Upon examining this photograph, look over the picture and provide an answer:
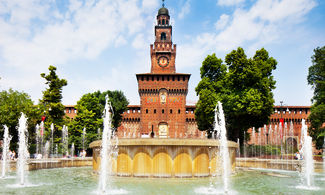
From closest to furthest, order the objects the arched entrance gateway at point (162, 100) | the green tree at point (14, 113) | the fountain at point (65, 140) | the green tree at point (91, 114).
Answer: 1. the fountain at point (65, 140)
2. the green tree at point (14, 113)
3. the green tree at point (91, 114)
4. the arched entrance gateway at point (162, 100)

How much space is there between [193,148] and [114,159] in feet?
9.80

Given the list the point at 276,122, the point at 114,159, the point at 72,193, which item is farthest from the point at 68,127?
the point at 276,122

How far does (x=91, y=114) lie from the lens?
35.5m

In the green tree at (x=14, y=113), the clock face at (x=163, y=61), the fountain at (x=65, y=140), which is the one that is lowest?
the fountain at (x=65, y=140)

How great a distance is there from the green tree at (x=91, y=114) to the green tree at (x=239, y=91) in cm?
1346

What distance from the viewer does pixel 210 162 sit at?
1077 centimetres

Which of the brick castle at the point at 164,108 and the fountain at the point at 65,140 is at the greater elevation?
the brick castle at the point at 164,108

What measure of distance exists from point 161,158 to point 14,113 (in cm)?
2772

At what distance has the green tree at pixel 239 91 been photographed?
1091 inches

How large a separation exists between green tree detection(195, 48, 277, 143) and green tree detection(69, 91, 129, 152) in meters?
13.5

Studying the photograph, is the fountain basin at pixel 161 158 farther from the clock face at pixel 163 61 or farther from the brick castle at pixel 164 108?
the clock face at pixel 163 61

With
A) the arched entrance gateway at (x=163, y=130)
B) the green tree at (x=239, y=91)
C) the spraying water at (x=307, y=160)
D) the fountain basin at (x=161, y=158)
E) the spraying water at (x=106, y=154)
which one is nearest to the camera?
the spraying water at (x=106, y=154)

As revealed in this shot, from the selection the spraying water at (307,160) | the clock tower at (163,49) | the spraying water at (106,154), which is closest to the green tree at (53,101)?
the clock tower at (163,49)

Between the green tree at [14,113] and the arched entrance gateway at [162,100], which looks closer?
the green tree at [14,113]
